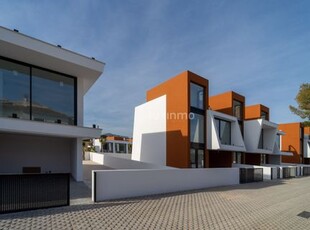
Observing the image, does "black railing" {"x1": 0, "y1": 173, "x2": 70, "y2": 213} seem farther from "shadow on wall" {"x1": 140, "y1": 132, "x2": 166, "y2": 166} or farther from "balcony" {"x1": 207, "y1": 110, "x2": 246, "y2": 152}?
"balcony" {"x1": 207, "y1": 110, "x2": 246, "y2": 152}

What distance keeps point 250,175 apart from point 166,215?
12.8 m

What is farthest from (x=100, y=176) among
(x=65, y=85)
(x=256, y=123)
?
(x=256, y=123)

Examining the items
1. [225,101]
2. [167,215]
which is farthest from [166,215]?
[225,101]

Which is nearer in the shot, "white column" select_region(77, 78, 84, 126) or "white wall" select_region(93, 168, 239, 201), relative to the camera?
"white wall" select_region(93, 168, 239, 201)

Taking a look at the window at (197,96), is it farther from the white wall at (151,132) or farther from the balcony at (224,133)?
the white wall at (151,132)

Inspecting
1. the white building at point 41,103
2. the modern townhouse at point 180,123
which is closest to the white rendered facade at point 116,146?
the modern townhouse at point 180,123

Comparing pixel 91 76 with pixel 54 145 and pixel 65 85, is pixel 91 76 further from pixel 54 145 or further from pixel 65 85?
pixel 54 145

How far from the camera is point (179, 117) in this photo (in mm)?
18906

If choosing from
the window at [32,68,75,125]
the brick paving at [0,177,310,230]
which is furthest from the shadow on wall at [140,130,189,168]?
the window at [32,68,75,125]

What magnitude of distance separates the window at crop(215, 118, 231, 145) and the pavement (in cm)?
1150

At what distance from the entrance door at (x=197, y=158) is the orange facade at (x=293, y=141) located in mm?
28167

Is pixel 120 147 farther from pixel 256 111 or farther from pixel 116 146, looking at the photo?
pixel 256 111

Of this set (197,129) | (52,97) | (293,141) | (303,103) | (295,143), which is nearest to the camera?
(52,97)

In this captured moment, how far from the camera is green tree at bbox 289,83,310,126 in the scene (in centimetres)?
2725
